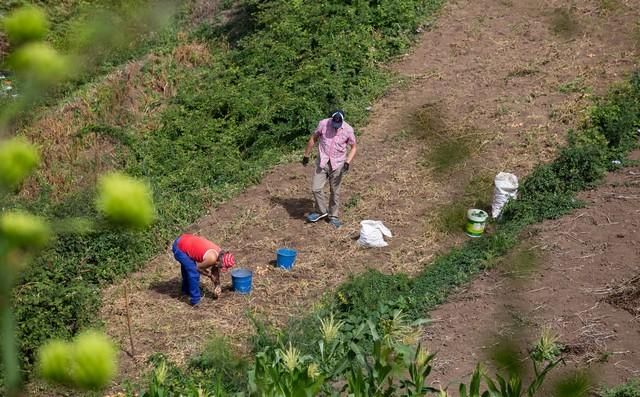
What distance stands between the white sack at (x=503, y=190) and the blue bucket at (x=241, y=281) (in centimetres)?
269

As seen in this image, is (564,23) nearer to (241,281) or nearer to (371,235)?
(371,235)

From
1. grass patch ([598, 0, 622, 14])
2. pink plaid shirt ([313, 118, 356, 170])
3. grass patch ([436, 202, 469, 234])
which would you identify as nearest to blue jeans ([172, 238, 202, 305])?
pink plaid shirt ([313, 118, 356, 170])

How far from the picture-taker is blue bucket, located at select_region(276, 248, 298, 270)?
7.89m

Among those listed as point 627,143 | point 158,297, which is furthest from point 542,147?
point 158,297

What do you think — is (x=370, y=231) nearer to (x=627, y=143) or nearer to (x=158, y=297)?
(x=158, y=297)

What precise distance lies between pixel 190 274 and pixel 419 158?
3654 mm

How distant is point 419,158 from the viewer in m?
9.74

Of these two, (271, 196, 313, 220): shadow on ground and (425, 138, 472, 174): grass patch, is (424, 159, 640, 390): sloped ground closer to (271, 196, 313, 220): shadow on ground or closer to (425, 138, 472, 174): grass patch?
(425, 138, 472, 174): grass patch

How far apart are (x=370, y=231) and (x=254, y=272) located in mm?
1250

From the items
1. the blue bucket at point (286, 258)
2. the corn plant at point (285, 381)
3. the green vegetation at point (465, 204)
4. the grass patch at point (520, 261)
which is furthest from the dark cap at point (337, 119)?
the corn plant at point (285, 381)

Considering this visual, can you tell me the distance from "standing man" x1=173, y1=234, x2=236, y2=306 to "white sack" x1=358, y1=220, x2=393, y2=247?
1.55 metres

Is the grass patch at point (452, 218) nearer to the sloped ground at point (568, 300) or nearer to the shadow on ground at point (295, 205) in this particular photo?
the sloped ground at point (568, 300)

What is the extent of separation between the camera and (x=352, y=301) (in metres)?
6.88

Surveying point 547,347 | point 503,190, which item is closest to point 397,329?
point 547,347
